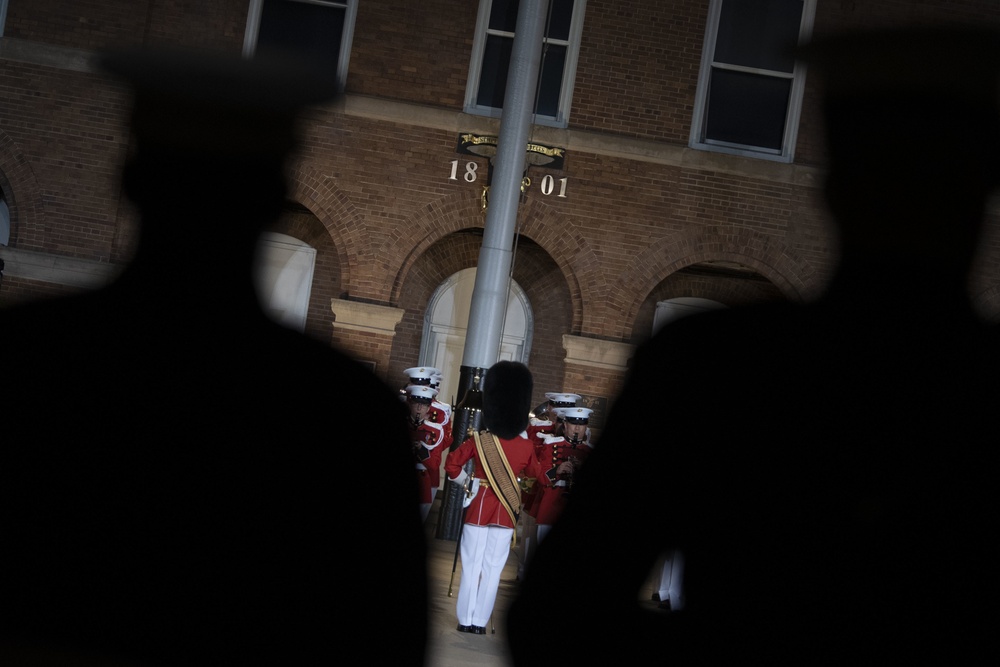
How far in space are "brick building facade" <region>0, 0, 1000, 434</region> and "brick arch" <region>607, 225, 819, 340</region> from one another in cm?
2

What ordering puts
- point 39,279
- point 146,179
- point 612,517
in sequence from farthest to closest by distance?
point 39,279
point 146,179
point 612,517

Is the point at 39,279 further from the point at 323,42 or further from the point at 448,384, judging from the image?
the point at 448,384

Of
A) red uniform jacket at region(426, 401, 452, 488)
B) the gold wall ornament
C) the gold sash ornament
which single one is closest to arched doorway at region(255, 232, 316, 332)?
the gold wall ornament

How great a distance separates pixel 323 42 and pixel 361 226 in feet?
8.36

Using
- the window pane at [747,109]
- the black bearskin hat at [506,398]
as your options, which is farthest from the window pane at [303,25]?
the black bearskin hat at [506,398]

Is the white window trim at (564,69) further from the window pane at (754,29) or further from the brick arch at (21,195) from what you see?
the brick arch at (21,195)

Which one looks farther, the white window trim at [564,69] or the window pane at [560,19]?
the window pane at [560,19]

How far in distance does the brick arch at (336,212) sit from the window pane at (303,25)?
5.64 ft

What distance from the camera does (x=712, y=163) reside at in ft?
45.5

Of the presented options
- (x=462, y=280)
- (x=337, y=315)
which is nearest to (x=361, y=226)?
(x=337, y=315)

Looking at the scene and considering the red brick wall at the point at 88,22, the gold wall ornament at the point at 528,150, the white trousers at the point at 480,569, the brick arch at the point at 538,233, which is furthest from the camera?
the brick arch at the point at 538,233

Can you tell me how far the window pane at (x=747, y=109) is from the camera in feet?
46.7

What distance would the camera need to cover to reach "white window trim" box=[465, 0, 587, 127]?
13828 mm

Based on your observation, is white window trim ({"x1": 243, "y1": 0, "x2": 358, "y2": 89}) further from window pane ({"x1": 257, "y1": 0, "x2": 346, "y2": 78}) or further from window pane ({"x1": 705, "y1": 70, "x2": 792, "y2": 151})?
window pane ({"x1": 705, "y1": 70, "x2": 792, "y2": 151})
